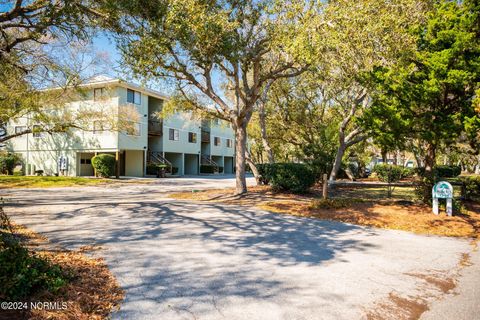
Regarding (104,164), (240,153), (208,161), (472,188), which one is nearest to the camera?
(472,188)

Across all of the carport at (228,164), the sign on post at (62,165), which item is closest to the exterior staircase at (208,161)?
the carport at (228,164)

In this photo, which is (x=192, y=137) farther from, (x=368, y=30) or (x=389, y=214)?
(x=389, y=214)

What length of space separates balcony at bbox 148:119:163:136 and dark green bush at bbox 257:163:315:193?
20.1 m

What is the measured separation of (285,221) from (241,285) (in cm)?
499

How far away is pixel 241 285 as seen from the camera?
4.32 meters

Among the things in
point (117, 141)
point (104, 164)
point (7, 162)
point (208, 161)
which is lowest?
point (104, 164)

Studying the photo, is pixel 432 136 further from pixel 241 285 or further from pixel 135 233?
pixel 135 233

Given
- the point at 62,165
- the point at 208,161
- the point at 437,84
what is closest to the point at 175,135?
the point at 208,161

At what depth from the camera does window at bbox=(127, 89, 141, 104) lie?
97.0ft

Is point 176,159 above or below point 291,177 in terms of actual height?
above

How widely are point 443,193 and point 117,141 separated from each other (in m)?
25.2

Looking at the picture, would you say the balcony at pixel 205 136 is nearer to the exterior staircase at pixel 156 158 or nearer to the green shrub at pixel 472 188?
the exterior staircase at pixel 156 158

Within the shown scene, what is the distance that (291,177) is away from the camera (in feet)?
49.7

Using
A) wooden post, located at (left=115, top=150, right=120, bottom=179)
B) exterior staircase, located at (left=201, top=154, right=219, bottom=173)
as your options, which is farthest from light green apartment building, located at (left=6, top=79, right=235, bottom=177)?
exterior staircase, located at (left=201, top=154, right=219, bottom=173)
